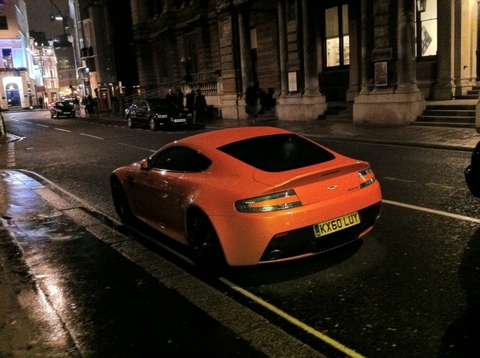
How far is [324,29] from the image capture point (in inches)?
978

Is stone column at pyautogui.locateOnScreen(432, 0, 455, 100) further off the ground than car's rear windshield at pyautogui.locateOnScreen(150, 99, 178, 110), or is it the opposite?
stone column at pyautogui.locateOnScreen(432, 0, 455, 100)

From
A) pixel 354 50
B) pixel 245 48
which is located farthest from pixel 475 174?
pixel 245 48

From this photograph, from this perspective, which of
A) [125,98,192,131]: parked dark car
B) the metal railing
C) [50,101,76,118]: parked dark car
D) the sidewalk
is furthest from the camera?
[50,101,76,118]: parked dark car

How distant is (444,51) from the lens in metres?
19.2

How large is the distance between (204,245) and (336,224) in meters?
1.31

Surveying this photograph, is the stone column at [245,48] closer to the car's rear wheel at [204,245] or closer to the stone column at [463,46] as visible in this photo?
the stone column at [463,46]

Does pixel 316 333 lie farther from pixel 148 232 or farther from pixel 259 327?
pixel 148 232

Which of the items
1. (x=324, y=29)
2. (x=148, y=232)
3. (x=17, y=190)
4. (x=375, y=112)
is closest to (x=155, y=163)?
(x=148, y=232)

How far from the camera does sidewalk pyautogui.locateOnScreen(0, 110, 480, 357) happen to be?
145 inches

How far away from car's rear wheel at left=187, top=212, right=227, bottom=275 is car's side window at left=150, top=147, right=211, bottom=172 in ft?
1.91

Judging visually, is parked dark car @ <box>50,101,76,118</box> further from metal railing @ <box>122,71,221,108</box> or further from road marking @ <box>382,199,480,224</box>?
road marking @ <box>382,199,480,224</box>

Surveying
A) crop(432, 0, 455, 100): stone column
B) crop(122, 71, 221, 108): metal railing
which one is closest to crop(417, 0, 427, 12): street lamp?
crop(432, 0, 455, 100): stone column

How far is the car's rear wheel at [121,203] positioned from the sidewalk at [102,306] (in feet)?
1.27

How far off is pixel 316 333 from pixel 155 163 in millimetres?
3292
